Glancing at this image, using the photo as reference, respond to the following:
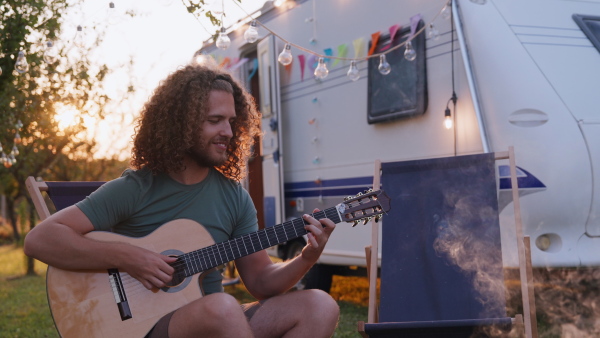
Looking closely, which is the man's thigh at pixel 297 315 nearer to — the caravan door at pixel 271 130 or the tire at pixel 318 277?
the tire at pixel 318 277

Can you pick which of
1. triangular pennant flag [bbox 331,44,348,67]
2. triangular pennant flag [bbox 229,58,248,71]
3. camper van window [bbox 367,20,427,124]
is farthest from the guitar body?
triangular pennant flag [bbox 229,58,248,71]

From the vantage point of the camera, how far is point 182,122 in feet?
8.95

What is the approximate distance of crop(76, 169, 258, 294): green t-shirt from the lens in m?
2.52

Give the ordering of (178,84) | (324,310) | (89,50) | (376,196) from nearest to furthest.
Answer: (324,310)
(376,196)
(178,84)
(89,50)

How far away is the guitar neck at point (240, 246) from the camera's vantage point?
252cm

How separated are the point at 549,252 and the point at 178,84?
2434mm

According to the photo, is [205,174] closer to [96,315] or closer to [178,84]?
[178,84]

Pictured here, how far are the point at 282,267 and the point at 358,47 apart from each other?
3.00 meters

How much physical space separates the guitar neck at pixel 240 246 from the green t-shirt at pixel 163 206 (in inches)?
4.7

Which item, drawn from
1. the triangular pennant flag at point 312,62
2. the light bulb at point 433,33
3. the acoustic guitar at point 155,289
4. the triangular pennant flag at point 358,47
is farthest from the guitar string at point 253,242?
the triangular pennant flag at point 312,62

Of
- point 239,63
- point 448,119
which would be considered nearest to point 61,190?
point 448,119

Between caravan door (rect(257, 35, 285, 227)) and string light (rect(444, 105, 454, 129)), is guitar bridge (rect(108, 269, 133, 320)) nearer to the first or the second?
string light (rect(444, 105, 454, 129))

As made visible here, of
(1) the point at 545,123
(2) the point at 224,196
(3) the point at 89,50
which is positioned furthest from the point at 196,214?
(3) the point at 89,50

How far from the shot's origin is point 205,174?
2.76 m
